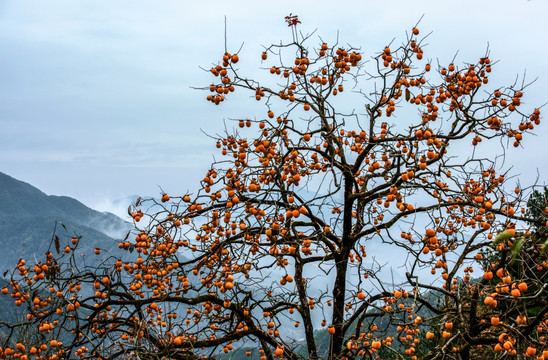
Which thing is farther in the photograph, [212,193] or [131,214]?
[212,193]

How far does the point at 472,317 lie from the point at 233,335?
327 centimetres

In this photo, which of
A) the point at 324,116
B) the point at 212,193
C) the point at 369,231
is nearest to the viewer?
the point at 212,193

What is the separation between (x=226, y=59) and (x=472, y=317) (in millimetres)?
4960

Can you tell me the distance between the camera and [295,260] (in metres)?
7.41

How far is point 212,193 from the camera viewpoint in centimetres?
688

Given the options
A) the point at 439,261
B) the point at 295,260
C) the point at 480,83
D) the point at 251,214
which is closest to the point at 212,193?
the point at 251,214

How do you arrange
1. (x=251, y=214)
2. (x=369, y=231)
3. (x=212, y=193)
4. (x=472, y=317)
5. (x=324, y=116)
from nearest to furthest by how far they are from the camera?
(x=251, y=214), (x=472, y=317), (x=212, y=193), (x=369, y=231), (x=324, y=116)

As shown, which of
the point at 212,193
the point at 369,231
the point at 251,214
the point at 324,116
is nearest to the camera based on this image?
the point at 251,214

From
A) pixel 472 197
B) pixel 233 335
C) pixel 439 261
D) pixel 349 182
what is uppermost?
pixel 349 182

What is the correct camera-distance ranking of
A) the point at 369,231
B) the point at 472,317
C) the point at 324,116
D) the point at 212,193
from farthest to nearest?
the point at 324,116, the point at 369,231, the point at 212,193, the point at 472,317

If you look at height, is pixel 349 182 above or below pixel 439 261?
above

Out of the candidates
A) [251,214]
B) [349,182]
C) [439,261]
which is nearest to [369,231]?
[349,182]

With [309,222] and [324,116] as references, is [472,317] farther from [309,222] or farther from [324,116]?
[324,116]

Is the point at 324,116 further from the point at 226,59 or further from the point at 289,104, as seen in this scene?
the point at 226,59
